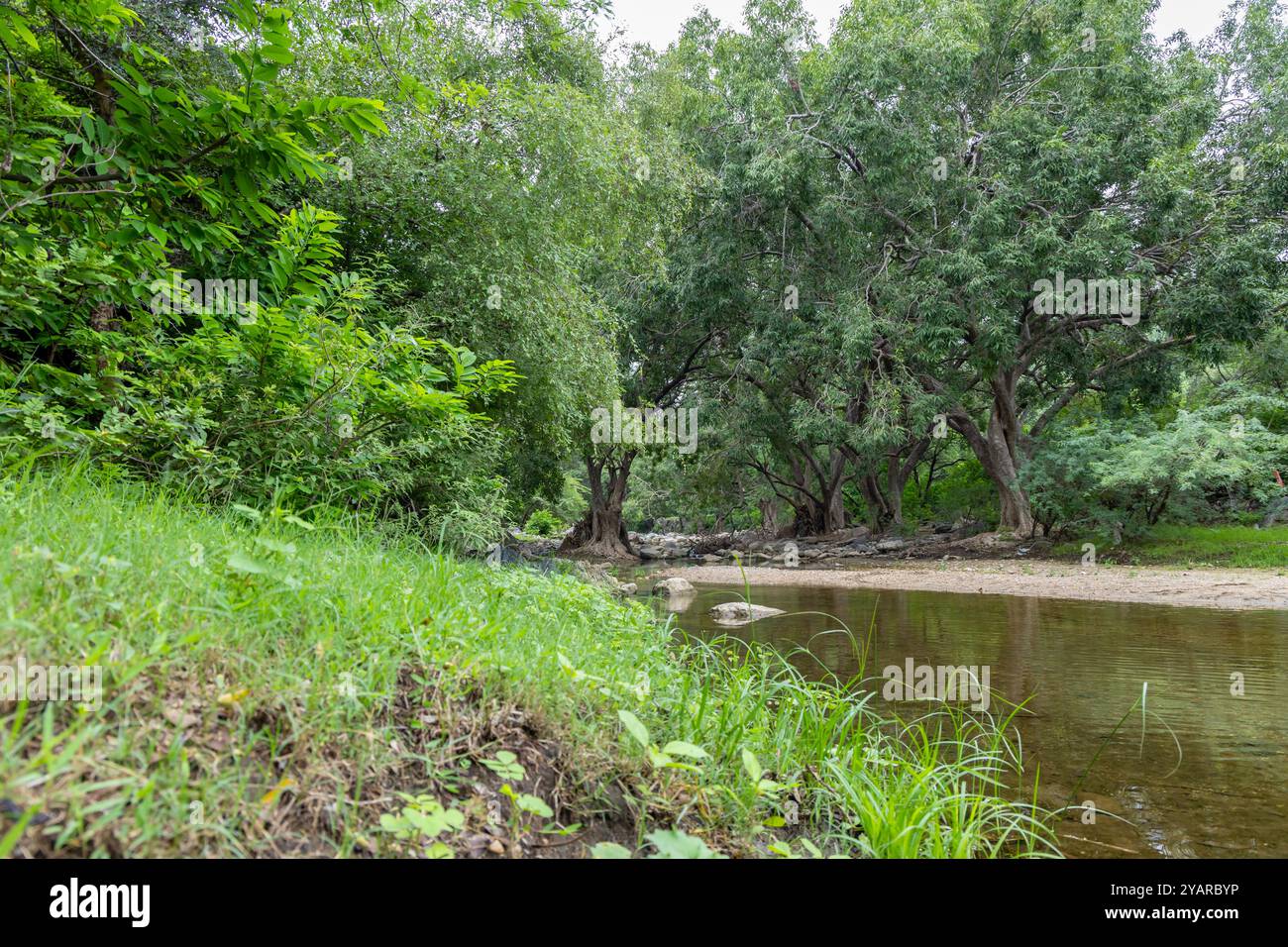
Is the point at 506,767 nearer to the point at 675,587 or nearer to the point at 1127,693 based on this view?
the point at 1127,693

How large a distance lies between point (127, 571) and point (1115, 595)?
14768mm

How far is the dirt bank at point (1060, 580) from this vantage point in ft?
39.4

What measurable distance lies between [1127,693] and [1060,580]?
32.3ft

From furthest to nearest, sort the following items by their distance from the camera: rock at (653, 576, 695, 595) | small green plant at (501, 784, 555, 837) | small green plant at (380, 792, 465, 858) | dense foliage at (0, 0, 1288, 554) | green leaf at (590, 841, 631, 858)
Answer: rock at (653, 576, 695, 595)
dense foliage at (0, 0, 1288, 554)
small green plant at (501, 784, 555, 837)
green leaf at (590, 841, 631, 858)
small green plant at (380, 792, 465, 858)

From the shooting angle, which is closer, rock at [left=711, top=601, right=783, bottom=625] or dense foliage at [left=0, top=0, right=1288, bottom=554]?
dense foliage at [left=0, top=0, right=1288, bottom=554]

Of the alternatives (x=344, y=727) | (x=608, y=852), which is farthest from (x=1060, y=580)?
(x=344, y=727)

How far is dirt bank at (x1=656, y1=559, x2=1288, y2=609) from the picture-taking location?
12.0m

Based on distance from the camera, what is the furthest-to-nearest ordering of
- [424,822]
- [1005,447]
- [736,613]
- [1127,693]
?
1. [1005,447]
2. [736,613]
3. [1127,693]
4. [424,822]

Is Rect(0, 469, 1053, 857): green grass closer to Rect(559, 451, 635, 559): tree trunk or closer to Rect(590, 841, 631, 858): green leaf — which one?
Rect(590, 841, 631, 858): green leaf

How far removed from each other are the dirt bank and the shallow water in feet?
3.59

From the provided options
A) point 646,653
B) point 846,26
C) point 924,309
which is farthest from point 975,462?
point 646,653

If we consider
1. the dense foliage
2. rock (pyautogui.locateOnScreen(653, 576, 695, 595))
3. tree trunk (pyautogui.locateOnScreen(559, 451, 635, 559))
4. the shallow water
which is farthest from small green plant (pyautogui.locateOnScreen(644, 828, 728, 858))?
tree trunk (pyautogui.locateOnScreen(559, 451, 635, 559))

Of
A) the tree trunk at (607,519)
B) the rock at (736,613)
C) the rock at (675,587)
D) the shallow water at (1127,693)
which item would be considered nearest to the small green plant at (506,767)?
the shallow water at (1127,693)

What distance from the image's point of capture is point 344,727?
202 centimetres
